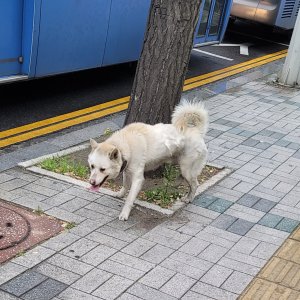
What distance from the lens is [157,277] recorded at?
366cm

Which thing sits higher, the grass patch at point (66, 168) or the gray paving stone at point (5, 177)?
the grass patch at point (66, 168)

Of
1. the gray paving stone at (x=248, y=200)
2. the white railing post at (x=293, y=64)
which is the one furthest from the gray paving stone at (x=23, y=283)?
the white railing post at (x=293, y=64)

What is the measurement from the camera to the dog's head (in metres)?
4.08

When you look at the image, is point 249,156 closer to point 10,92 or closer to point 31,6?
point 31,6

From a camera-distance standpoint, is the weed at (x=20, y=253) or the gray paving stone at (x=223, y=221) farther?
the gray paving stone at (x=223, y=221)

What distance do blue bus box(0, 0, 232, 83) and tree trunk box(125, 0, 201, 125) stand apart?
191 centimetres

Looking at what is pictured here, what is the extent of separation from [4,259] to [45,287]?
1.40ft

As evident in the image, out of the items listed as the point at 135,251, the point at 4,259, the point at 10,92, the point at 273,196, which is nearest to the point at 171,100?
the point at 273,196

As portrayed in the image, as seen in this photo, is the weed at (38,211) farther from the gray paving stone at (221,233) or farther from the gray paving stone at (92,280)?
the gray paving stone at (221,233)

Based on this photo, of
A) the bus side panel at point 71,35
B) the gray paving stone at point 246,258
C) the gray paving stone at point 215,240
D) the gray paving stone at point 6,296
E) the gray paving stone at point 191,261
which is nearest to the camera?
the gray paving stone at point 6,296

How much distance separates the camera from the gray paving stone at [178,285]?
3.51 metres

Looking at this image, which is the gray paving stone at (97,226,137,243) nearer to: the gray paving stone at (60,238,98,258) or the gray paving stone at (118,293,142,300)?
the gray paving stone at (60,238,98,258)

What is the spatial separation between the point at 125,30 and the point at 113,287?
5546mm

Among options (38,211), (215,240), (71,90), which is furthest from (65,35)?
(215,240)
